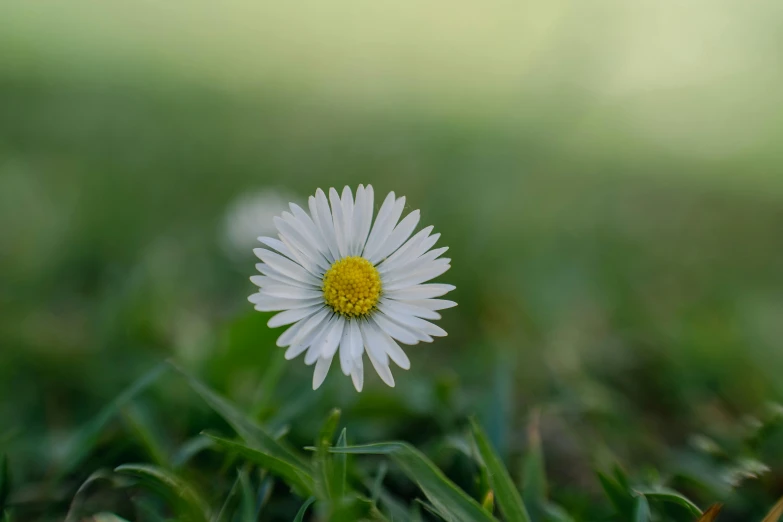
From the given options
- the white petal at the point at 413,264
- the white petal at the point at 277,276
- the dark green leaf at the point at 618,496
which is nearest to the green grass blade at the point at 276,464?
the white petal at the point at 277,276

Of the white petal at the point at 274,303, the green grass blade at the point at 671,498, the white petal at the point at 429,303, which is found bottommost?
the green grass blade at the point at 671,498

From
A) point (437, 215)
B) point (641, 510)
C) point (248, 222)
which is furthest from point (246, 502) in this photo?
point (437, 215)

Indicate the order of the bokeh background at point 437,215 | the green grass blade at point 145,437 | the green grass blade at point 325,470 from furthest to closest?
the bokeh background at point 437,215
the green grass blade at point 145,437
the green grass blade at point 325,470

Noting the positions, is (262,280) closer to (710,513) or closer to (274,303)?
(274,303)

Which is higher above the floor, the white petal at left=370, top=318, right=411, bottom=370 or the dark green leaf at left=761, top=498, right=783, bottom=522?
the white petal at left=370, top=318, right=411, bottom=370

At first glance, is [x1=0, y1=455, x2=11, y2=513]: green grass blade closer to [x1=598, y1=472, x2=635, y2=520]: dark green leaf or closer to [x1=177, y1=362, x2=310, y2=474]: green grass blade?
[x1=177, y1=362, x2=310, y2=474]: green grass blade

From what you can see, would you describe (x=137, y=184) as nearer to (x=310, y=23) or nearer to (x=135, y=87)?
(x=135, y=87)

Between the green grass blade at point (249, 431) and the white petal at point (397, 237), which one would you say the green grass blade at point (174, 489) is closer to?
the green grass blade at point (249, 431)

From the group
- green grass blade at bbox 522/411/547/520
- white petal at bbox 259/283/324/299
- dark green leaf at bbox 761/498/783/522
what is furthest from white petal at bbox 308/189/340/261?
→ dark green leaf at bbox 761/498/783/522
